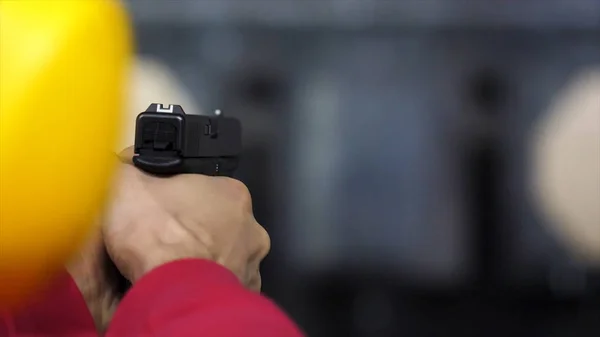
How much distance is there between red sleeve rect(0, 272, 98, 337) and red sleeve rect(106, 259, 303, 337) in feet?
0.09

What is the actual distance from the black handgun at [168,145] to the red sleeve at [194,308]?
0.05 m

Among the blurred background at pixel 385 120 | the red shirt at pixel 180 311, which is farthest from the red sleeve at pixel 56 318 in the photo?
the blurred background at pixel 385 120

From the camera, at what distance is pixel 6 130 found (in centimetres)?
18

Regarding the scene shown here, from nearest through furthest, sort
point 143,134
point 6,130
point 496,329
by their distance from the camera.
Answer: point 6,130
point 143,134
point 496,329

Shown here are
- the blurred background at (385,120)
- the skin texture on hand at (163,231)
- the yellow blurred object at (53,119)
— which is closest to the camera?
the yellow blurred object at (53,119)

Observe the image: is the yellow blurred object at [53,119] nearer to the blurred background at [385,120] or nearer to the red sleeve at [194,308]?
the red sleeve at [194,308]

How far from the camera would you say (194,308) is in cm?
24

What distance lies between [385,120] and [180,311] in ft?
3.01

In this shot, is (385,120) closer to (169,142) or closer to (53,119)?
(169,142)

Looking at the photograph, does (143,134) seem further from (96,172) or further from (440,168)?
(440,168)

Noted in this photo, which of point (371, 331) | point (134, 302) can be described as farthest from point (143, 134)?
point (371, 331)

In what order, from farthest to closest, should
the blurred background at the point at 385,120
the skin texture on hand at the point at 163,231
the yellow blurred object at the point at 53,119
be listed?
1. the blurred background at the point at 385,120
2. the skin texture on hand at the point at 163,231
3. the yellow blurred object at the point at 53,119

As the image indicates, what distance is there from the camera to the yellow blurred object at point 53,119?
0.18m

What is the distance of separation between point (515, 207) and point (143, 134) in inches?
35.1
